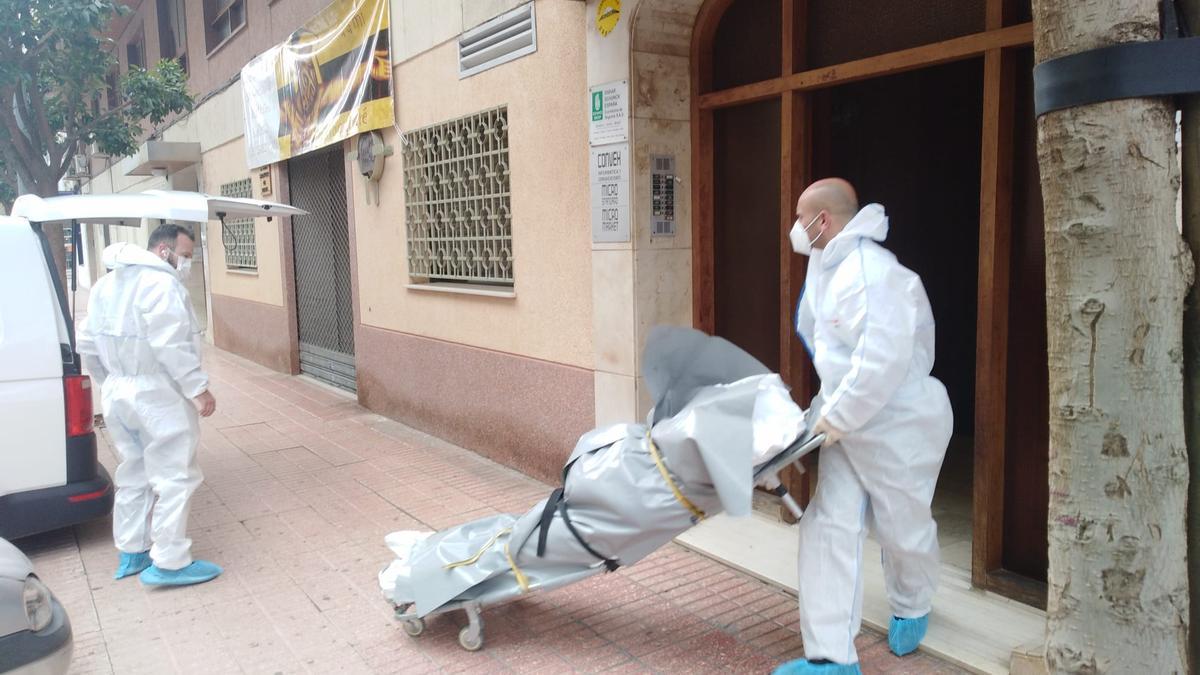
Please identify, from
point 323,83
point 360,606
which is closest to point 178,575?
point 360,606

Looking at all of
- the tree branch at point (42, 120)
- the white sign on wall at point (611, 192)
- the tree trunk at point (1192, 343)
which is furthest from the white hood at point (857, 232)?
the tree branch at point (42, 120)

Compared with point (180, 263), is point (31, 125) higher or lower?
higher

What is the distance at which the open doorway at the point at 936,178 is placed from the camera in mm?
5820

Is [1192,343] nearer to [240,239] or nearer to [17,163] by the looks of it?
[17,163]

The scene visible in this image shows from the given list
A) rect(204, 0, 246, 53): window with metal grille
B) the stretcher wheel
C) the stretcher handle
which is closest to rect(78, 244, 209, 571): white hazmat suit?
the stretcher wheel

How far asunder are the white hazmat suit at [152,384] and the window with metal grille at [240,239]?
26.5 ft

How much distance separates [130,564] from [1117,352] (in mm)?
4470

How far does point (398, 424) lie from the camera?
806 centimetres

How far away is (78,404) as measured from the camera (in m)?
4.75

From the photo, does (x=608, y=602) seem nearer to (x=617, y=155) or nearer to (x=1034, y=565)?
(x=1034, y=565)

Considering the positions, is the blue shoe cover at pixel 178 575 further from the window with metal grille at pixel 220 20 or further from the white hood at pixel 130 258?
the window with metal grille at pixel 220 20

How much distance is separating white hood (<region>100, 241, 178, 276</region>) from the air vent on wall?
8.76ft

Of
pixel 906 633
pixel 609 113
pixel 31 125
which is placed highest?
pixel 31 125

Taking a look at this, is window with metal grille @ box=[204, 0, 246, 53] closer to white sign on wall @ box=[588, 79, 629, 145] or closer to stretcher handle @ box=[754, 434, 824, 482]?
white sign on wall @ box=[588, 79, 629, 145]
